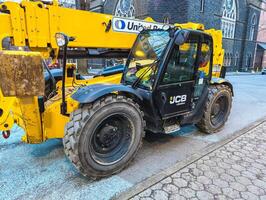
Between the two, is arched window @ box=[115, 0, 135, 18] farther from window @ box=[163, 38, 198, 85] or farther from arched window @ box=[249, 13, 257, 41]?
window @ box=[163, 38, 198, 85]

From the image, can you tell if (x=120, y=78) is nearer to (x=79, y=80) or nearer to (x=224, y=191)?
(x=79, y=80)

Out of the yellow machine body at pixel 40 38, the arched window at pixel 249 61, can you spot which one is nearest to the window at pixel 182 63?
the yellow machine body at pixel 40 38

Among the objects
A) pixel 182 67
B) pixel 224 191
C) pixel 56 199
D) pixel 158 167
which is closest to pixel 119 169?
pixel 158 167

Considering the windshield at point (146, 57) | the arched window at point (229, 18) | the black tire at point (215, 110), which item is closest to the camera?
the windshield at point (146, 57)

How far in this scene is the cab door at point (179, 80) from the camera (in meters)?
3.16

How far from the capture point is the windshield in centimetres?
324

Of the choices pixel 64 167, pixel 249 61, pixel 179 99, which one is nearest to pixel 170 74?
pixel 179 99

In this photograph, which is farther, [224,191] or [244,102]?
[244,102]

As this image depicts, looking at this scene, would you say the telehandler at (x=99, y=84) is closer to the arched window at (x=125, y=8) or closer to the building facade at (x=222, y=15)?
the building facade at (x=222, y=15)

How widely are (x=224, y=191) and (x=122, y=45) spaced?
2595mm

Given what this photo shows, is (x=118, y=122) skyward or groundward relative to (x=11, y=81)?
groundward

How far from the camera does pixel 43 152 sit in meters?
3.33

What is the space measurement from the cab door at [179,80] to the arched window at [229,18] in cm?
2160

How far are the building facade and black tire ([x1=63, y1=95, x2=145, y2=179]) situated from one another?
1617cm
